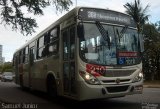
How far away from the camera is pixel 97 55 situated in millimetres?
12102

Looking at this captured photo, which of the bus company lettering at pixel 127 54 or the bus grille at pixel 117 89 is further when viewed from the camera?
the bus company lettering at pixel 127 54

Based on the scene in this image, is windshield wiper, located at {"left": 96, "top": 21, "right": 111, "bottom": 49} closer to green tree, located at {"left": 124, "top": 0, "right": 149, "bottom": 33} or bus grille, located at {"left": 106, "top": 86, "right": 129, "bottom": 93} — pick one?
bus grille, located at {"left": 106, "top": 86, "right": 129, "bottom": 93}

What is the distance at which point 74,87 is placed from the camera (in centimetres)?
1226

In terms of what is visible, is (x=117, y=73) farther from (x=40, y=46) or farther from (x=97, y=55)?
(x=40, y=46)

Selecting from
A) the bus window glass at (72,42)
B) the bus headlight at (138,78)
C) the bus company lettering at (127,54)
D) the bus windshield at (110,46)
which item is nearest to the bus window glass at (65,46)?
the bus window glass at (72,42)

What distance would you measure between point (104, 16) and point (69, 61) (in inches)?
77.9

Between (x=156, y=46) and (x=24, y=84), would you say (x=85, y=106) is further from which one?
(x=156, y=46)

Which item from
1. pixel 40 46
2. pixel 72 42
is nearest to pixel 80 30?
pixel 72 42

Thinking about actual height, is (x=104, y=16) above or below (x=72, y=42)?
above

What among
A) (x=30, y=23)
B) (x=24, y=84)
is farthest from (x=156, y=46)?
(x=24, y=84)

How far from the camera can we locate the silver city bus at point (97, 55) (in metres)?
Result: 11.9

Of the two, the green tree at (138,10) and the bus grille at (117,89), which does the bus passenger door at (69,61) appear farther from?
the green tree at (138,10)

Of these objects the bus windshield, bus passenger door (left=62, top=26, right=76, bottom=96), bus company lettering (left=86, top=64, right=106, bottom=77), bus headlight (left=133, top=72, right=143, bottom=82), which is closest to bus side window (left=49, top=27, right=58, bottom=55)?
bus passenger door (left=62, top=26, right=76, bottom=96)

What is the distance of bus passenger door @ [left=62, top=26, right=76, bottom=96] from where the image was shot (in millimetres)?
12500
